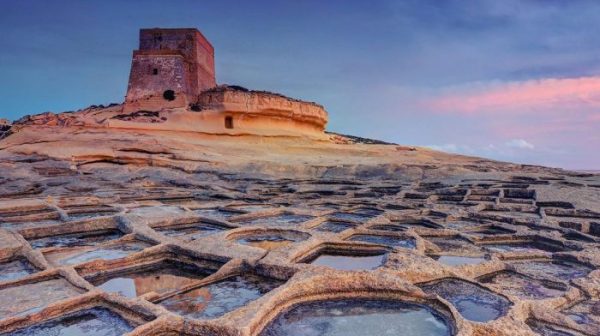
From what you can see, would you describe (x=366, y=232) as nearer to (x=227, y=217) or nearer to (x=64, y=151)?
(x=227, y=217)

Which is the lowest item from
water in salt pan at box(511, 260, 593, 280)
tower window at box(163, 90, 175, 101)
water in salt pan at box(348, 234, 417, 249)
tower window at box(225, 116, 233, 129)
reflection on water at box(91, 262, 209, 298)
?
reflection on water at box(91, 262, 209, 298)

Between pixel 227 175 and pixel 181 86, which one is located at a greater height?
pixel 181 86

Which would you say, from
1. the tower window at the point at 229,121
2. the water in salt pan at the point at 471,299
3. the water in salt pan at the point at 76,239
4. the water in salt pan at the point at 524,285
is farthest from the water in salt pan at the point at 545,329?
the tower window at the point at 229,121

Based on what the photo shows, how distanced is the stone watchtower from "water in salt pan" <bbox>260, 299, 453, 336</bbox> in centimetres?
1623

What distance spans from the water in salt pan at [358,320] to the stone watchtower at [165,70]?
53.2 feet

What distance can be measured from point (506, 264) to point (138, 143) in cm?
1006

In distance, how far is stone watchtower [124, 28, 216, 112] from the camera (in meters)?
17.8

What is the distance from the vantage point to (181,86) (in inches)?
715

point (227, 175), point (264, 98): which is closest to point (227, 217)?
point (227, 175)

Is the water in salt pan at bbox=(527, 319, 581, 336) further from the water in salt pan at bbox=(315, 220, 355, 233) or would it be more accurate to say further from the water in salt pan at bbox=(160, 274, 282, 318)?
the water in salt pan at bbox=(315, 220, 355, 233)

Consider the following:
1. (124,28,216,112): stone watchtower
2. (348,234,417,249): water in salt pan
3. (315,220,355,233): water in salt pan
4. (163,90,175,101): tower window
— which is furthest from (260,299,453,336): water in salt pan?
(163,90,175,101): tower window

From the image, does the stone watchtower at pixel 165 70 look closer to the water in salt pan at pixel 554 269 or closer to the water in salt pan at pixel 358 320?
the water in salt pan at pixel 554 269

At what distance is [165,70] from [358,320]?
1779 centimetres

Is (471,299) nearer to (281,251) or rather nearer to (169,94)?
(281,251)
